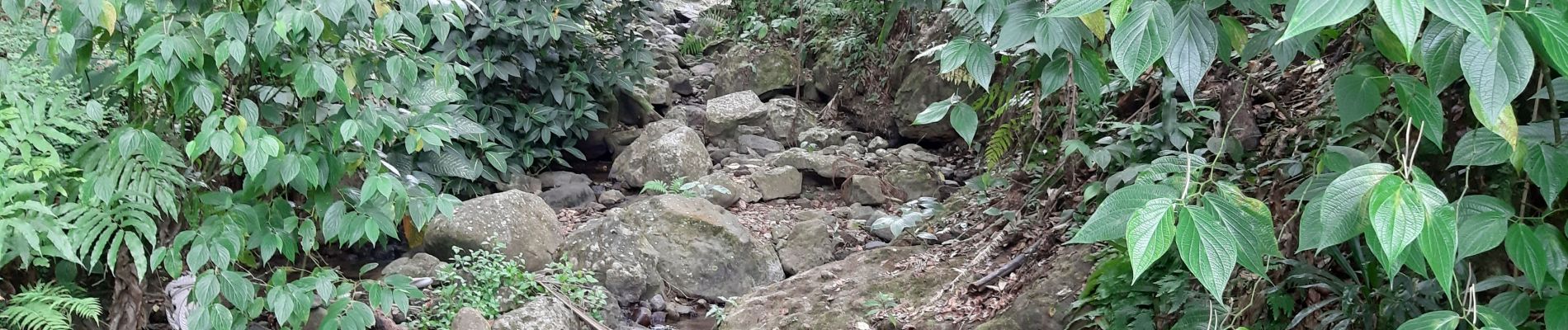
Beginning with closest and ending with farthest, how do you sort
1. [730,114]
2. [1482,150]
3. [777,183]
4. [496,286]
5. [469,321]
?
[1482,150] → [469,321] → [496,286] → [777,183] → [730,114]

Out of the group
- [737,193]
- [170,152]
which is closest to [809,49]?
[737,193]

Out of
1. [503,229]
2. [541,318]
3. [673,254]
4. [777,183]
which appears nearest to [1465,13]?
[541,318]

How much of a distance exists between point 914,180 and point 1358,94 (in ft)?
14.6

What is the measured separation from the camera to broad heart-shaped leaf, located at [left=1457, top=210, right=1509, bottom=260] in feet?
3.62

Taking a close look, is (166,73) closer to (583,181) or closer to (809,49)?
(583,181)

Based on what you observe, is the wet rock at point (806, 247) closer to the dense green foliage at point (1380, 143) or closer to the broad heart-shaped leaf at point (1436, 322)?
the dense green foliage at point (1380, 143)

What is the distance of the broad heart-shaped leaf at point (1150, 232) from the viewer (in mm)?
910

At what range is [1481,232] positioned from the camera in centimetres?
112

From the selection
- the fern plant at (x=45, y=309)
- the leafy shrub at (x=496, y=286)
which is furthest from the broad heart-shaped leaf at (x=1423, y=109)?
the leafy shrub at (x=496, y=286)

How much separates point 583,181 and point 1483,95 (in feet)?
18.3

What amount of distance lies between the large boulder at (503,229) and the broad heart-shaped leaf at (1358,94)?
12.5ft

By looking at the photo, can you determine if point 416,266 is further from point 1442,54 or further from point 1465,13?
point 1465,13

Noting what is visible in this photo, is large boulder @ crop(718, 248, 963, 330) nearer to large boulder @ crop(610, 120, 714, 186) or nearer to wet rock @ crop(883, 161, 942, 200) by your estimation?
wet rock @ crop(883, 161, 942, 200)

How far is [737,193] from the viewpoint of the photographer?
5.82 m
